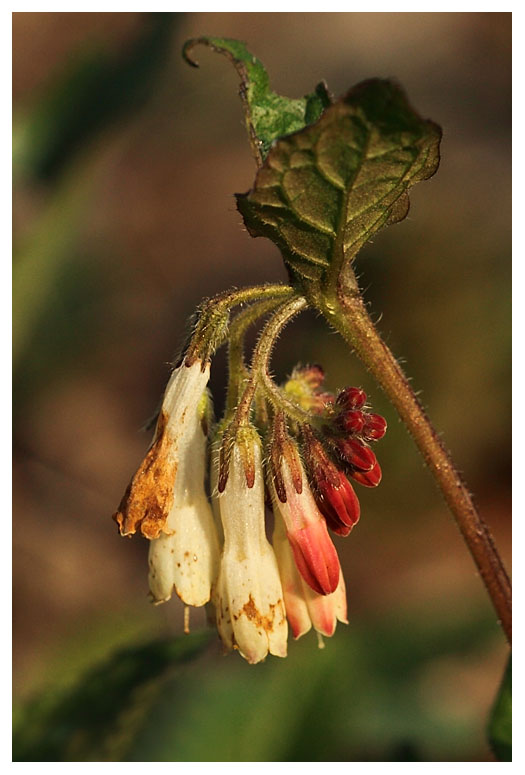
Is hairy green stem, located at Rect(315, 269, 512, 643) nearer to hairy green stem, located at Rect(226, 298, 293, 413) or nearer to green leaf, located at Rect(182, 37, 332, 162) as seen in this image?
hairy green stem, located at Rect(226, 298, 293, 413)

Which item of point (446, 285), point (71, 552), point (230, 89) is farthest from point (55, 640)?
point (230, 89)

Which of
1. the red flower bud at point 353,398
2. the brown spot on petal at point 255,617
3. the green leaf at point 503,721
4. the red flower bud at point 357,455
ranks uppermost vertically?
the red flower bud at point 353,398

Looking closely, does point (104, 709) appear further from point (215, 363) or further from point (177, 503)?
point (215, 363)

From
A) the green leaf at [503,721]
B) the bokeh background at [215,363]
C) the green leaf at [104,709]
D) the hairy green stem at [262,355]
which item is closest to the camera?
the hairy green stem at [262,355]

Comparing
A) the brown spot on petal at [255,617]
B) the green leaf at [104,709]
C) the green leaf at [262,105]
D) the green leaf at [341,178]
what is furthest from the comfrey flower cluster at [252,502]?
the green leaf at [104,709]

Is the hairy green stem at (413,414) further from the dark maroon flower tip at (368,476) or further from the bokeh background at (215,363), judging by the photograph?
the bokeh background at (215,363)

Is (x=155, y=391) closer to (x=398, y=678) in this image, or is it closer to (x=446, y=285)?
(x=446, y=285)

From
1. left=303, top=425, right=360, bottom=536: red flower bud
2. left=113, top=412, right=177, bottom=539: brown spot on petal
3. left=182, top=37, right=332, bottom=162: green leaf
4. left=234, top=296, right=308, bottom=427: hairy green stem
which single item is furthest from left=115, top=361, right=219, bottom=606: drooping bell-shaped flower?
left=182, top=37, right=332, bottom=162: green leaf
